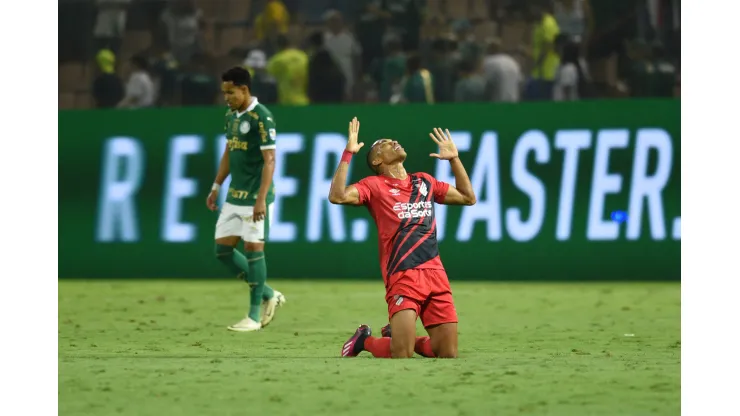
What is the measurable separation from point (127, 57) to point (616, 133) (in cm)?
645

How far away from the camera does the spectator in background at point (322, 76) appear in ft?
56.5

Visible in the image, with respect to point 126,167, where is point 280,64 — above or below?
above

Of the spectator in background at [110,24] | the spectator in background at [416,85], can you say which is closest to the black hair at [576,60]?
the spectator in background at [416,85]

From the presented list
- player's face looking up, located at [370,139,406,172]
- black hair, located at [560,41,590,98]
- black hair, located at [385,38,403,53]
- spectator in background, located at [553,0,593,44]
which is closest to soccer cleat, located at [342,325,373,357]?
player's face looking up, located at [370,139,406,172]

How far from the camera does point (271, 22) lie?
18141 mm

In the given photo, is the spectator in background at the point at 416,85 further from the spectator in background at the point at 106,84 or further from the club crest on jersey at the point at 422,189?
the club crest on jersey at the point at 422,189

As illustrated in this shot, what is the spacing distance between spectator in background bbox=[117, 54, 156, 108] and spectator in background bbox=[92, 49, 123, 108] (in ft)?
0.34

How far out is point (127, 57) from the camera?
712 inches

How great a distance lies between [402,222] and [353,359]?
3.43ft

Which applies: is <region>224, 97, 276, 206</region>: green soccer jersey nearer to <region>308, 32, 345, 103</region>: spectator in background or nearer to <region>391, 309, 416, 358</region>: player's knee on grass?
<region>391, 309, 416, 358</region>: player's knee on grass

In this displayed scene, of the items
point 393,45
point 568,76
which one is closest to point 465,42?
point 393,45

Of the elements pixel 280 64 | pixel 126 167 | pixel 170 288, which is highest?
pixel 280 64
